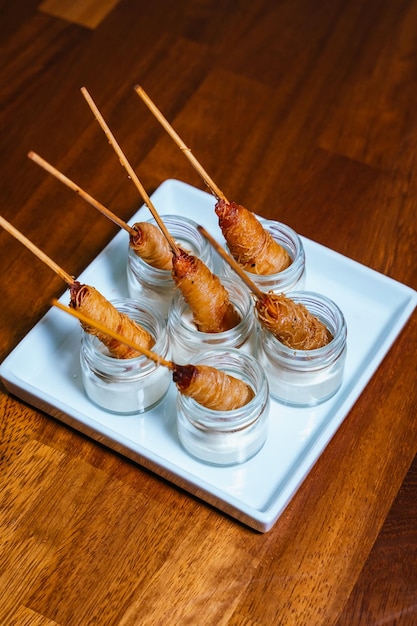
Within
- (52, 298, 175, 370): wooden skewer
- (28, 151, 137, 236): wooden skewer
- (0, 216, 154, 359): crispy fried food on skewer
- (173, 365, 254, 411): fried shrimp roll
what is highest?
(28, 151, 137, 236): wooden skewer

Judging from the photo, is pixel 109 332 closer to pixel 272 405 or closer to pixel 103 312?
pixel 103 312

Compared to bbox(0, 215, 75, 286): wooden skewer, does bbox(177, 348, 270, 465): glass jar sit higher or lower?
lower

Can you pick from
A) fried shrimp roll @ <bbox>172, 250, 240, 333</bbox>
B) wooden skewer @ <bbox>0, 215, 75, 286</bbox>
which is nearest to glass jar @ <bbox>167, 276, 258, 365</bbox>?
fried shrimp roll @ <bbox>172, 250, 240, 333</bbox>

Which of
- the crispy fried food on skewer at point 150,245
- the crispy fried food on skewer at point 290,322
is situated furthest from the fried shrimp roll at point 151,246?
the crispy fried food on skewer at point 290,322

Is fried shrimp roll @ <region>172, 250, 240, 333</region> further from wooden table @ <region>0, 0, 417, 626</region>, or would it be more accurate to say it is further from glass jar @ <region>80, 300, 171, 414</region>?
wooden table @ <region>0, 0, 417, 626</region>

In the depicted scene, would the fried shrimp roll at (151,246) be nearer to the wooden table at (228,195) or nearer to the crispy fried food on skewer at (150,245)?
the crispy fried food on skewer at (150,245)

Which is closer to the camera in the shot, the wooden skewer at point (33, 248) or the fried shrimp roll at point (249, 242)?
the wooden skewer at point (33, 248)

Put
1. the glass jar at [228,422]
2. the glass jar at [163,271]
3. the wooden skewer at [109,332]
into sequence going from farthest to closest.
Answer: the glass jar at [163,271], the glass jar at [228,422], the wooden skewer at [109,332]
